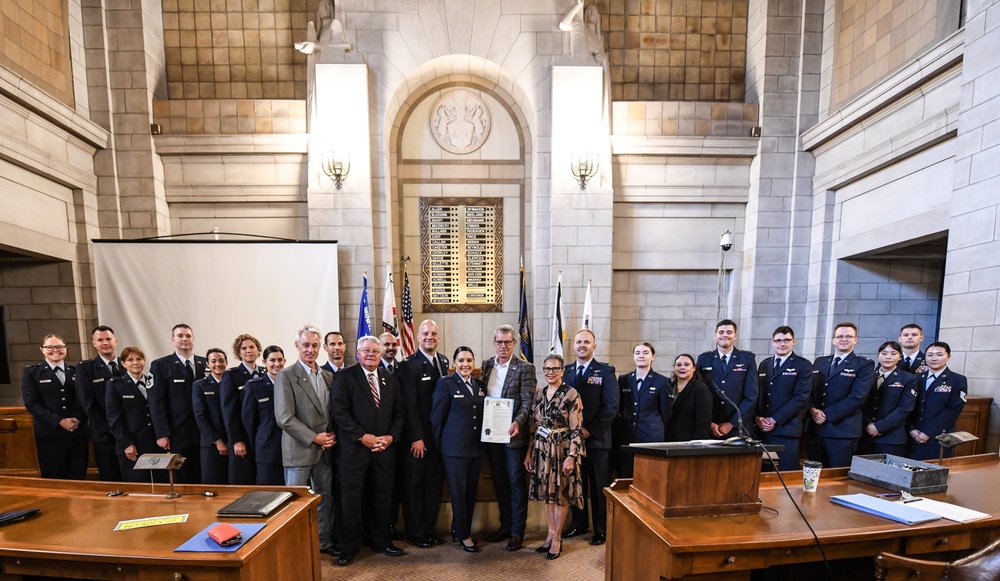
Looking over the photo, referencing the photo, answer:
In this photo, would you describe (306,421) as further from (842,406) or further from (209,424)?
(842,406)

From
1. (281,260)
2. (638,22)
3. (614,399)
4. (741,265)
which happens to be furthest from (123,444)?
(638,22)

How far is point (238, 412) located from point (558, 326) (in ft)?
11.7

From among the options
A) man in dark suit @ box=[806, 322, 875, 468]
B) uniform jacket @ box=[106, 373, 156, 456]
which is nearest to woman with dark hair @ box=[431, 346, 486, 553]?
uniform jacket @ box=[106, 373, 156, 456]

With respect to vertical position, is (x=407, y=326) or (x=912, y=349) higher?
(x=912, y=349)

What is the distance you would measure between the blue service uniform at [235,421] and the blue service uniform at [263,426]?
0.08 meters

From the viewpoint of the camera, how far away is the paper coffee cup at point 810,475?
2074mm

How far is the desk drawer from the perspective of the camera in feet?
5.72

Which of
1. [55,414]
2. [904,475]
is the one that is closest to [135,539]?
[55,414]

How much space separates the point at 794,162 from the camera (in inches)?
222

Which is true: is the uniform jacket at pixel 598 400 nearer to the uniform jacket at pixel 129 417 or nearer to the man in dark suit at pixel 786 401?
the man in dark suit at pixel 786 401

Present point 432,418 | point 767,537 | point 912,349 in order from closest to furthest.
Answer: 1. point 767,537
2. point 432,418
3. point 912,349

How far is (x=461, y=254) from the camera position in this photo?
5.90 meters

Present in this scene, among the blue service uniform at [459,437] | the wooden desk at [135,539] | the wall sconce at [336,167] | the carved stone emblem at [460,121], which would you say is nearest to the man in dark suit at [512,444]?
the blue service uniform at [459,437]

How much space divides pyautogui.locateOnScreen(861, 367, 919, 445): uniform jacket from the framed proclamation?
403 cm
